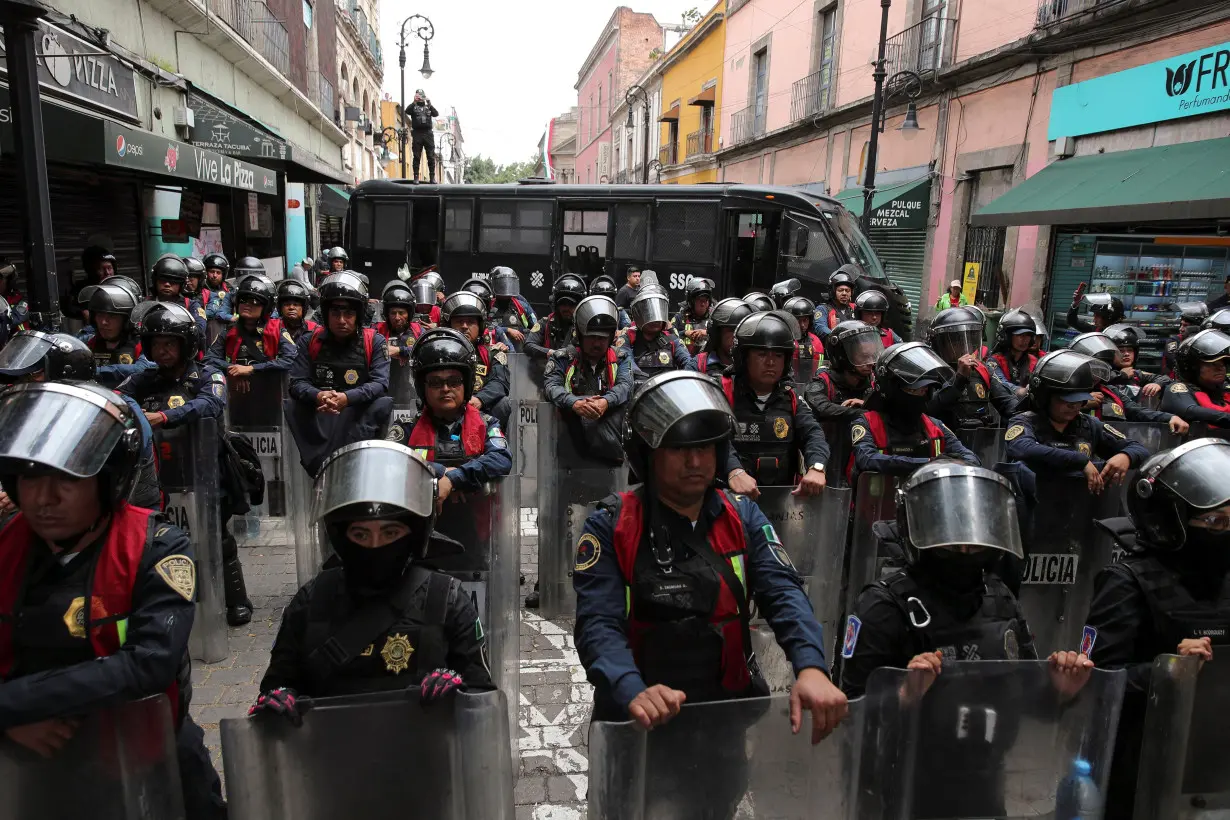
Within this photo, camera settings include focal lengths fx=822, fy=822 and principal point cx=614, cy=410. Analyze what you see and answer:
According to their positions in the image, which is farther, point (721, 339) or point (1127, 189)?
point (1127, 189)

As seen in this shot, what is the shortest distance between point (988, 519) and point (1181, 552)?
69cm

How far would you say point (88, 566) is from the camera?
7.11 feet

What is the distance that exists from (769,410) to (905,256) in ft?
56.7

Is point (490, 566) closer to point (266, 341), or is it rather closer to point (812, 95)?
point (266, 341)

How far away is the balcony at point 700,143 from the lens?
35787 mm

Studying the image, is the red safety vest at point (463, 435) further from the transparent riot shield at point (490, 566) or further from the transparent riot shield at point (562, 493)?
the transparent riot shield at point (562, 493)

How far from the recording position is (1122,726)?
249cm

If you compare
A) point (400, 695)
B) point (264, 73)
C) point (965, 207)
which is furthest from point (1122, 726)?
point (264, 73)

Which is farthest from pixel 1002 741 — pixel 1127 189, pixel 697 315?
pixel 1127 189

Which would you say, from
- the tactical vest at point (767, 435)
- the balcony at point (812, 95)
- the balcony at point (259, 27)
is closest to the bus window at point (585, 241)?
the balcony at point (259, 27)

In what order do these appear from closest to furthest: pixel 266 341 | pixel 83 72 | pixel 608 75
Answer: pixel 266 341
pixel 83 72
pixel 608 75

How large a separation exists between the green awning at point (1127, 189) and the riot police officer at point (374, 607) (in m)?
11.0

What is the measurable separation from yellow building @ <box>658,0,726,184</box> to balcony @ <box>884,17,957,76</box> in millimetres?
14830

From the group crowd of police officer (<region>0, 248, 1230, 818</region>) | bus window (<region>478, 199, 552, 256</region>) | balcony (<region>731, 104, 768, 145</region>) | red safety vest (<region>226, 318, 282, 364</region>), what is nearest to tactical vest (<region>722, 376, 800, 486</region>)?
crowd of police officer (<region>0, 248, 1230, 818</region>)
